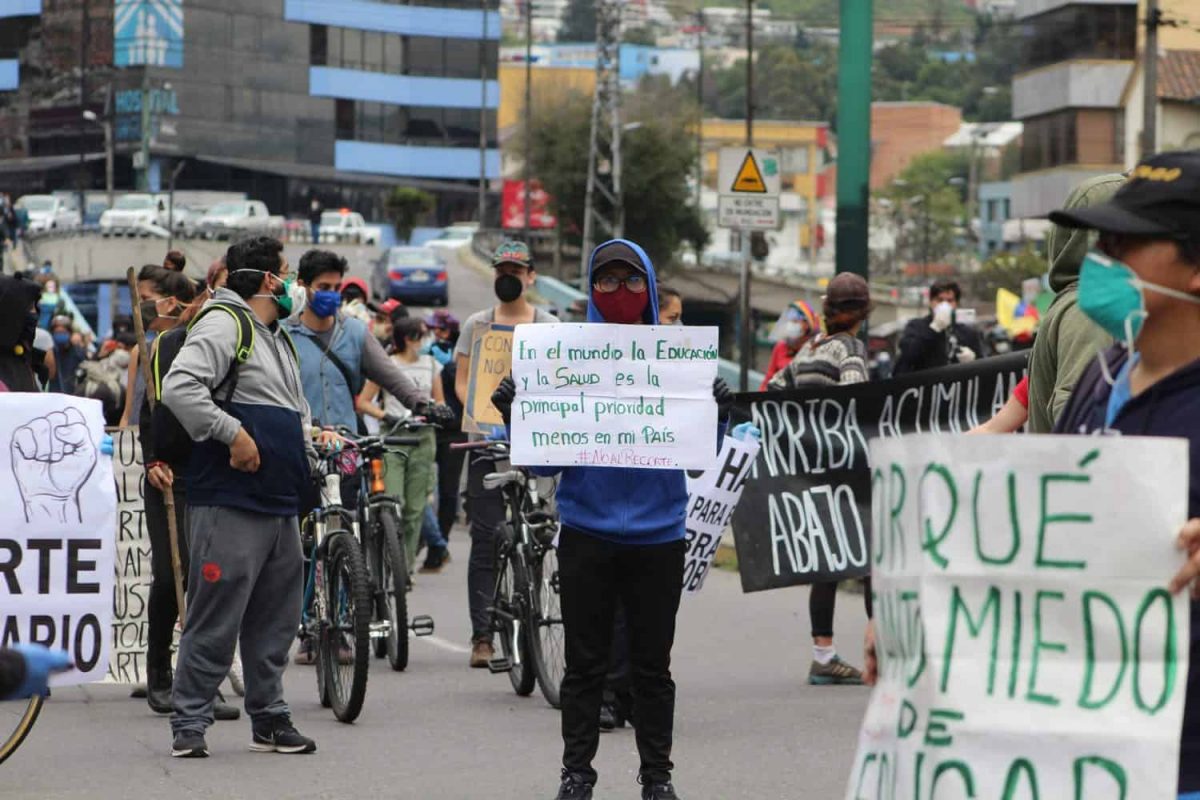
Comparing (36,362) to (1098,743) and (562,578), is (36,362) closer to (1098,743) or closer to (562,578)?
(562,578)

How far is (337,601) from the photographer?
9.77 m

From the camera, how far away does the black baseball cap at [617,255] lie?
7500mm

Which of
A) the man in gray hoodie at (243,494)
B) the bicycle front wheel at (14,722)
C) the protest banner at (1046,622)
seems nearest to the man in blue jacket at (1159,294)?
the protest banner at (1046,622)

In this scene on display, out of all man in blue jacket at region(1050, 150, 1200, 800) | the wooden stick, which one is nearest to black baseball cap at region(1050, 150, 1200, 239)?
man in blue jacket at region(1050, 150, 1200, 800)

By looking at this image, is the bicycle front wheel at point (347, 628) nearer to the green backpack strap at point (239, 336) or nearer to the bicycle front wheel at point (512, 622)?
the bicycle front wheel at point (512, 622)

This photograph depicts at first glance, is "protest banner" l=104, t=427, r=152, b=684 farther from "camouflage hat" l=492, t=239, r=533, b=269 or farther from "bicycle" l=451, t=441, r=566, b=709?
"camouflage hat" l=492, t=239, r=533, b=269

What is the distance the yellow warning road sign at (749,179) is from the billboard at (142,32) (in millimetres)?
81545

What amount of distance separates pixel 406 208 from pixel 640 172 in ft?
80.4

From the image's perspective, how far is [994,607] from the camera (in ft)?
12.0

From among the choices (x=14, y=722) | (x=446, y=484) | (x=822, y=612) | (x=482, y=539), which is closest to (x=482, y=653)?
(x=482, y=539)

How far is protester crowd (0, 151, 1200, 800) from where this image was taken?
12.4ft

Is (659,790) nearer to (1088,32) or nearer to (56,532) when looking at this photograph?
(56,532)

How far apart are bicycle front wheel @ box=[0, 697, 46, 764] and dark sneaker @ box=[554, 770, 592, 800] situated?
6.76 feet

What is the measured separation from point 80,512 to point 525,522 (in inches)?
87.6
